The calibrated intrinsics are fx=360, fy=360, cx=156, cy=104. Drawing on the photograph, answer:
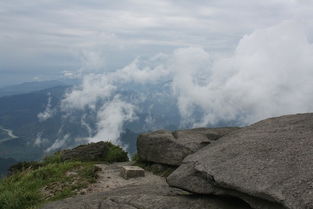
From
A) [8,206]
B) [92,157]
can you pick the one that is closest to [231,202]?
[8,206]

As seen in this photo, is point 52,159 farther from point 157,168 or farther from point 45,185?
point 157,168

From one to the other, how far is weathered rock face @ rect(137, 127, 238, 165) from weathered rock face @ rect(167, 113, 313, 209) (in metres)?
5.29

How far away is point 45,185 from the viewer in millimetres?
21406

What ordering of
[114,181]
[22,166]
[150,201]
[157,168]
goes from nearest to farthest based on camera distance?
[150,201], [114,181], [157,168], [22,166]

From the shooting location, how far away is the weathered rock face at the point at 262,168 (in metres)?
10.6

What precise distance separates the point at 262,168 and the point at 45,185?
14045 millimetres

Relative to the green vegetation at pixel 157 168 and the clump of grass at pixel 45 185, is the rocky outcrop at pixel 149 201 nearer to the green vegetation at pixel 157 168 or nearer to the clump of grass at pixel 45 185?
the clump of grass at pixel 45 185

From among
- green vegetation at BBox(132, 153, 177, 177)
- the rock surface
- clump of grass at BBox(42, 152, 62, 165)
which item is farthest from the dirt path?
clump of grass at BBox(42, 152, 62, 165)

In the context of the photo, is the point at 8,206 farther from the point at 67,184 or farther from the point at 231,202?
the point at 231,202

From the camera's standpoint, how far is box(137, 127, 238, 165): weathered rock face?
22.0m

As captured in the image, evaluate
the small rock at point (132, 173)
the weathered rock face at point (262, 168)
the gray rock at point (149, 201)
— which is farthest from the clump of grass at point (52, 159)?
the weathered rock face at point (262, 168)

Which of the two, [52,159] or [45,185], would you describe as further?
[52,159]

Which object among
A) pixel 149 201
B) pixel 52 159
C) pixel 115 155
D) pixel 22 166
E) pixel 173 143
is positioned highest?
pixel 173 143

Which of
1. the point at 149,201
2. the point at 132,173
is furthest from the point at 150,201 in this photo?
the point at 132,173
